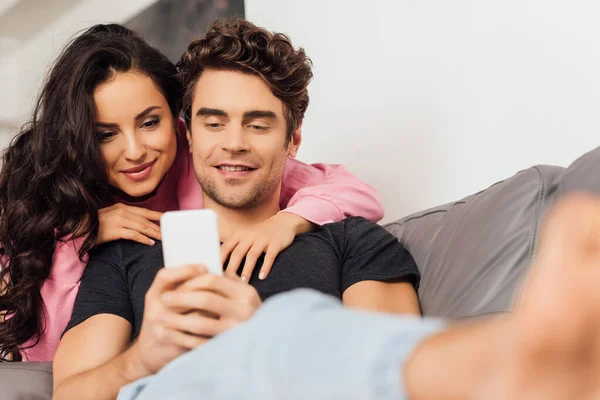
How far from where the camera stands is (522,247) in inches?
50.1

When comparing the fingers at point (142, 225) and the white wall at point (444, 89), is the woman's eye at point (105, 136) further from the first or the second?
the white wall at point (444, 89)

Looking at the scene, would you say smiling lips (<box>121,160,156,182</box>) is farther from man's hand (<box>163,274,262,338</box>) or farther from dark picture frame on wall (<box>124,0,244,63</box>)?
dark picture frame on wall (<box>124,0,244,63</box>)

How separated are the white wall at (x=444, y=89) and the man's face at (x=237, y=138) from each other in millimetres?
540

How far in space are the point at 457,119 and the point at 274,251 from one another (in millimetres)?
775

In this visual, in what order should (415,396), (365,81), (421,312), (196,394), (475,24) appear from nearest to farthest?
(415,396), (196,394), (421,312), (475,24), (365,81)

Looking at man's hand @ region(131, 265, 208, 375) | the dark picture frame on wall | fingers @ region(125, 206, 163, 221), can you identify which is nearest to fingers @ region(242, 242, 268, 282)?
fingers @ region(125, 206, 163, 221)

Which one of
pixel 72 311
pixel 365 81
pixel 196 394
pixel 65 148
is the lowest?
pixel 72 311

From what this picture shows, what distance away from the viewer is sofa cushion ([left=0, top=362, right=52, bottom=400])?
4.33 ft

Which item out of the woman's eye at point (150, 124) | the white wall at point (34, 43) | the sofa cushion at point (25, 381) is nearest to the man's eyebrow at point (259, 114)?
the woman's eye at point (150, 124)

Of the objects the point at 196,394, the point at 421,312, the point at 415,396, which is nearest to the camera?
the point at 415,396

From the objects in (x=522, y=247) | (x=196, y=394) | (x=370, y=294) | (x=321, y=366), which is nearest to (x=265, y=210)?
(x=370, y=294)

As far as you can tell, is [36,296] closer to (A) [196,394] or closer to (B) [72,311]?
(B) [72,311]

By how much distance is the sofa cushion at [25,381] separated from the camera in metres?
1.32

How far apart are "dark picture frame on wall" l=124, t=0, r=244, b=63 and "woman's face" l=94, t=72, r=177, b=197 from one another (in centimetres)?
111
